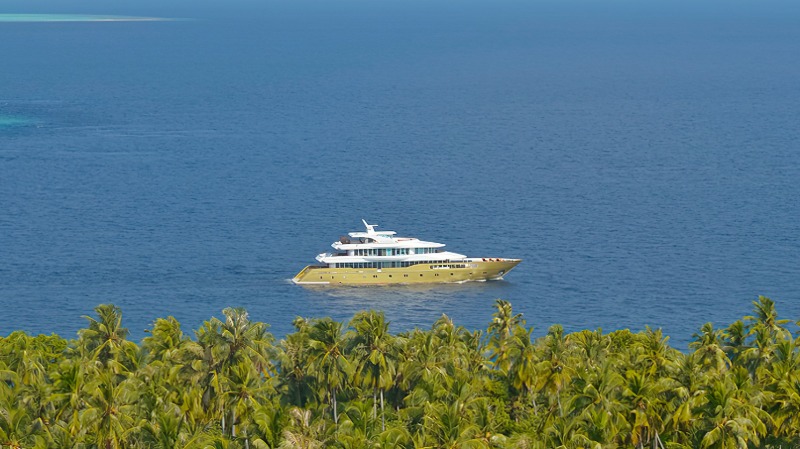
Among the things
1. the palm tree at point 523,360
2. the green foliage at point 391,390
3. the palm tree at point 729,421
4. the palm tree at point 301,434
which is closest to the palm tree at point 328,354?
the green foliage at point 391,390

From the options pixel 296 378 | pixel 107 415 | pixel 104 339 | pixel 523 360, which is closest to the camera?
pixel 107 415

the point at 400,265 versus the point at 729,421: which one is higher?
the point at 400,265

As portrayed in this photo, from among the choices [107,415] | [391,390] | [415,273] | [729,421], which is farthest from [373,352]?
[415,273]

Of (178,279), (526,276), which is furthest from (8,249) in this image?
(526,276)

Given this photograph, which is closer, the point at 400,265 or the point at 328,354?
the point at 328,354

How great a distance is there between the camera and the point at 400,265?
175 metres

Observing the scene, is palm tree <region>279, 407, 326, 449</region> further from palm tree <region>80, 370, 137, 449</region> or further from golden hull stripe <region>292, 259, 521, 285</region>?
golden hull stripe <region>292, 259, 521, 285</region>

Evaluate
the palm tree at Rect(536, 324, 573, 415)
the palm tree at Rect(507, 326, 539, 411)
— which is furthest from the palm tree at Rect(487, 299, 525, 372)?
the palm tree at Rect(536, 324, 573, 415)

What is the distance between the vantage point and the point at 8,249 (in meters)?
188

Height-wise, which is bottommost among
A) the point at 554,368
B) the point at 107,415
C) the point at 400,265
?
the point at 107,415

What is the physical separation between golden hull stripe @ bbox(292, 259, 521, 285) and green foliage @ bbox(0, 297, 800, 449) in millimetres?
58494

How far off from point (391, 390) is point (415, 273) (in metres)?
68.2

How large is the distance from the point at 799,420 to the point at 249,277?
8942 centimetres

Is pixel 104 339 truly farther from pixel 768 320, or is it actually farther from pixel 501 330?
pixel 768 320
